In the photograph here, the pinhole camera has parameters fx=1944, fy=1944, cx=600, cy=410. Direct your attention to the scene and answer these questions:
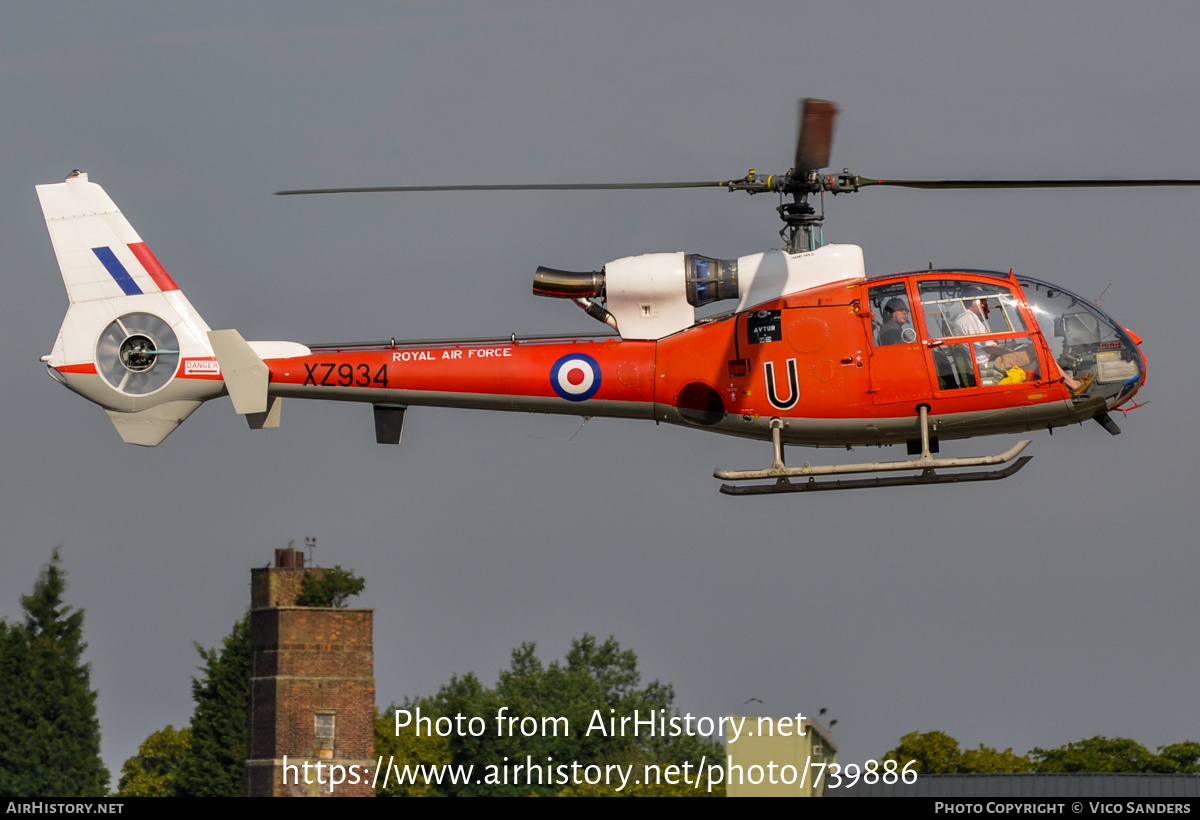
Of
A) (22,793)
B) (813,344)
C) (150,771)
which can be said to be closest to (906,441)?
(813,344)

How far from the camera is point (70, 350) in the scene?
1007 inches

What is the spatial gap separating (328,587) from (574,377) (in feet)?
109

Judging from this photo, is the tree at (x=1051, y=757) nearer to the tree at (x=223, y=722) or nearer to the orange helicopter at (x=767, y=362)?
the tree at (x=223, y=722)

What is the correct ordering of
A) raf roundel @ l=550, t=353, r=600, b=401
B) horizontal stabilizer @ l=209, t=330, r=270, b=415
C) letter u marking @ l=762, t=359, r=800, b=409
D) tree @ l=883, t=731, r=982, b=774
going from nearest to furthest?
letter u marking @ l=762, t=359, r=800, b=409 → raf roundel @ l=550, t=353, r=600, b=401 → horizontal stabilizer @ l=209, t=330, r=270, b=415 → tree @ l=883, t=731, r=982, b=774

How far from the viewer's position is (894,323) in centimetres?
2356

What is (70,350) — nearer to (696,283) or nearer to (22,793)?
(696,283)

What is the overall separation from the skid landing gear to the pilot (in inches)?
36.5

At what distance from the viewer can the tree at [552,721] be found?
74000 mm

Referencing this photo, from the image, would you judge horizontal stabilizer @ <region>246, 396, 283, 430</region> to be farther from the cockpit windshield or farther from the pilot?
the cockpit windshield

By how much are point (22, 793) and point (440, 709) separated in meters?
26.8

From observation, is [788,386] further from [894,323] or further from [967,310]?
[967,310]

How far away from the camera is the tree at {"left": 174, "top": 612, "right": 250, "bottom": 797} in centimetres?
6244

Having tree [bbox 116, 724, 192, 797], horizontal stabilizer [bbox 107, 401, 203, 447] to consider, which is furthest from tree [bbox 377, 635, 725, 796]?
horizontal stabilizer [bbox 107, 401, 203, 447]

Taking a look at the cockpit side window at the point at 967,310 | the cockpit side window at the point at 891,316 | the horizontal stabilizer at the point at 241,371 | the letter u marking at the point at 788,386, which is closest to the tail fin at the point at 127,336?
the horizontal stabilizer at the point at 241,371
